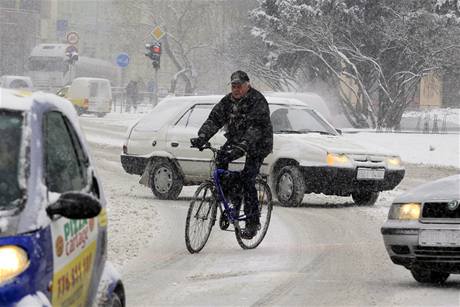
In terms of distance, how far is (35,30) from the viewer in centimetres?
9638

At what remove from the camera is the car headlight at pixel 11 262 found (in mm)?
4512

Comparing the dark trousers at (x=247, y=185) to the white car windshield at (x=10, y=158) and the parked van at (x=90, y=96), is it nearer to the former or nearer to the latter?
the white car windshield at (x=10, y=158)

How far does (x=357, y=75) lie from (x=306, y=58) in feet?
9.65

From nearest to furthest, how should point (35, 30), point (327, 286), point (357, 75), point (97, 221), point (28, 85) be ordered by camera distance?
point (97, 221)
point (327, 286)
point (357, 75)
point (28, 85)
point (35, 30)

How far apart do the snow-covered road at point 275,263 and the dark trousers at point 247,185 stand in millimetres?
443

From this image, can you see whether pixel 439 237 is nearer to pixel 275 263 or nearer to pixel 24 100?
pixel 275 263

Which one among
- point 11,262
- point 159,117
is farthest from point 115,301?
point 159,117

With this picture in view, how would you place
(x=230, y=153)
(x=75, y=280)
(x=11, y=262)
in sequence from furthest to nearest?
(x=230, y=153) < (x=75, y=280) < (x=11, y=262)

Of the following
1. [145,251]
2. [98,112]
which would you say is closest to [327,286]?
[145,251]

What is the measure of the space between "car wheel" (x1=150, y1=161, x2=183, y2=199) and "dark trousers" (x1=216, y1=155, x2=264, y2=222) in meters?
5.83

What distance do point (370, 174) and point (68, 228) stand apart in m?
11.9

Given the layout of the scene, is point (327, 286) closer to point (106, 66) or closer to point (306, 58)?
point (306, 58)

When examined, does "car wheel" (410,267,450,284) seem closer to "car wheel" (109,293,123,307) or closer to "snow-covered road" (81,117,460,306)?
"snow-covered road" (81,117,460,306)

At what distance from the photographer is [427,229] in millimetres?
8891
